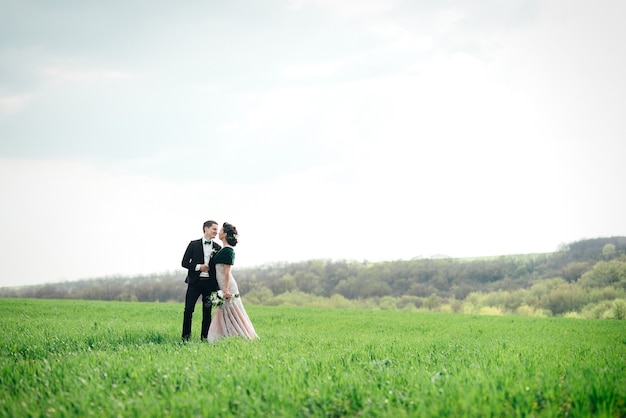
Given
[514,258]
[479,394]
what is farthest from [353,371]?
[514,258]

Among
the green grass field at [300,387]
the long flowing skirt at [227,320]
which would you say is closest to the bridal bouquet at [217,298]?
the long flowing skirt at [227,320]

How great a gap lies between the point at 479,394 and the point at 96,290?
238ft

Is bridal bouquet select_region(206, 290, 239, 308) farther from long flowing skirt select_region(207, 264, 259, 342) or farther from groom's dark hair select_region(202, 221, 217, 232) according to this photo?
groom's dark hair select_region(202, 221, 217, 232)

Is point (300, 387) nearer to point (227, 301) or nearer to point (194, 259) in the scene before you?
point (227, 301)

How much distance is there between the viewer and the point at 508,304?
2240 inches

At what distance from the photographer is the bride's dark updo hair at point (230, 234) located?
41.2ft

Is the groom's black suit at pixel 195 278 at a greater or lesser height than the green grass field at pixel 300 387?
greater

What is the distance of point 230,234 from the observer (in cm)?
1259

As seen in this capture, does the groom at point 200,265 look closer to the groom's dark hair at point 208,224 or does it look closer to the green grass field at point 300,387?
the groom's dark hair at point 208,224

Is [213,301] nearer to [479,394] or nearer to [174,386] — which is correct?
[174,386]

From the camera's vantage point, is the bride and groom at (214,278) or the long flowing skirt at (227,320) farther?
the long flowing skirt at (227,320)

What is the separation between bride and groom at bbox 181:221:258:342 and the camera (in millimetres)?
12578

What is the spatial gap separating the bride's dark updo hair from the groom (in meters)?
0.43

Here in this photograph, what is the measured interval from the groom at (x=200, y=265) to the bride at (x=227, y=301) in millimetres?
232
